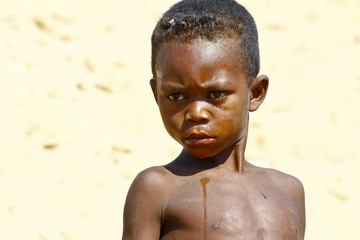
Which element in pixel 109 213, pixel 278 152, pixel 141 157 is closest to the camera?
pixel 109 213

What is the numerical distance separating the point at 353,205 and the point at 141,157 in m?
1.59

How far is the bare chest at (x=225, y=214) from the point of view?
2.50 m

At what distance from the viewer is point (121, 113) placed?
628 centimetres

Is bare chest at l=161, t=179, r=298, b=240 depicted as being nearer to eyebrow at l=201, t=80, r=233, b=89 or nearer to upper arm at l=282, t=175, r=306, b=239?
upper arm at l=282, t=175, r=306, b=239

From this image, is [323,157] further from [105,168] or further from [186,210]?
[186,210]

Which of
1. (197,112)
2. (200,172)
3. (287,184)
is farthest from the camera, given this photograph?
(287,184)

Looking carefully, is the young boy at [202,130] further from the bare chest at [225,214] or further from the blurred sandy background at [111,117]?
the blurred sandy background at [111,117]

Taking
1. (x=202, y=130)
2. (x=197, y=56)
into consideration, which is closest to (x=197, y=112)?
(x=202, y=130)

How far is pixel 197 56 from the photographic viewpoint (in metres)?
2.47

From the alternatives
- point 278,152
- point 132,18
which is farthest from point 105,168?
point 132,18

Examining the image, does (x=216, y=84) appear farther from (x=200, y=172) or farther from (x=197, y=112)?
(x=200, y=172)

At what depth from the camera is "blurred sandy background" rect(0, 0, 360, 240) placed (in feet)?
15.3

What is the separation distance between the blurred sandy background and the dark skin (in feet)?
5.46

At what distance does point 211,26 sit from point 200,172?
0.52 m
